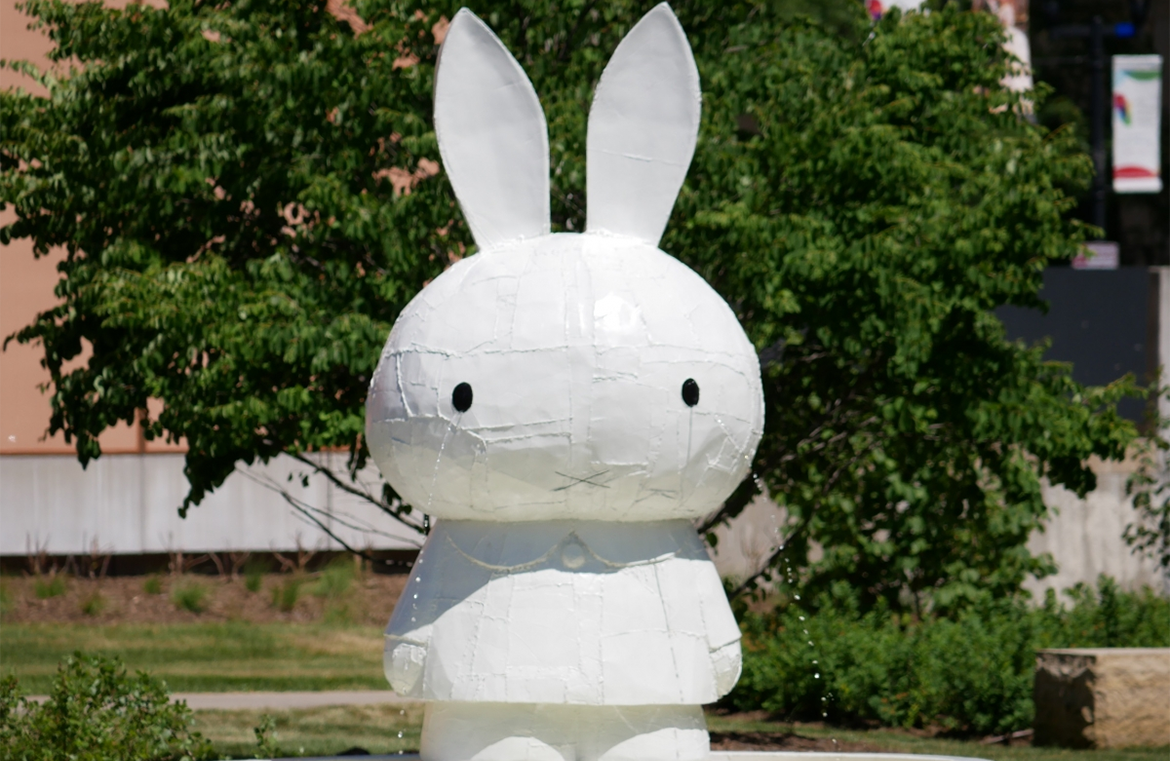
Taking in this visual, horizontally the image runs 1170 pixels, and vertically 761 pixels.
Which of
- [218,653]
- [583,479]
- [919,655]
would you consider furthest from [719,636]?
[218,653]

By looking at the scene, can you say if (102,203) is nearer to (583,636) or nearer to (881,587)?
(583,636)

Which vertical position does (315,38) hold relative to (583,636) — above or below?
above

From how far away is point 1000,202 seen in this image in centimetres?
796

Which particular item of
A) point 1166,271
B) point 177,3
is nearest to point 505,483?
point 177,3

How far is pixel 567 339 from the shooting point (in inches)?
191

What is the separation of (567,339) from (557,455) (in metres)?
0.35

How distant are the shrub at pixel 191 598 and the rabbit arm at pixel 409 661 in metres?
9.74

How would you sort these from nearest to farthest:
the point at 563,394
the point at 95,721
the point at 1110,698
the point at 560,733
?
the point at 563,394
the point at 560,733
the point at 95,721
the point at 1110,698

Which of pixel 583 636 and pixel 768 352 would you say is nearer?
pixel 583 636

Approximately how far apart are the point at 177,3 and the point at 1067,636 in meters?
6.94

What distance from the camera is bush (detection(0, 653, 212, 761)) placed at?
21.2ft

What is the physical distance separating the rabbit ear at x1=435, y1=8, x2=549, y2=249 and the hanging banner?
45.7 ft

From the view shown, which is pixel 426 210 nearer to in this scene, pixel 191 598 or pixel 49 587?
pixel 191 598

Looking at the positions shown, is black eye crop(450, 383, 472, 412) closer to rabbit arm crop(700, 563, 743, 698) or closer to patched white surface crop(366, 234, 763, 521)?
patched white surface crop(366, 234, 763, 521)
